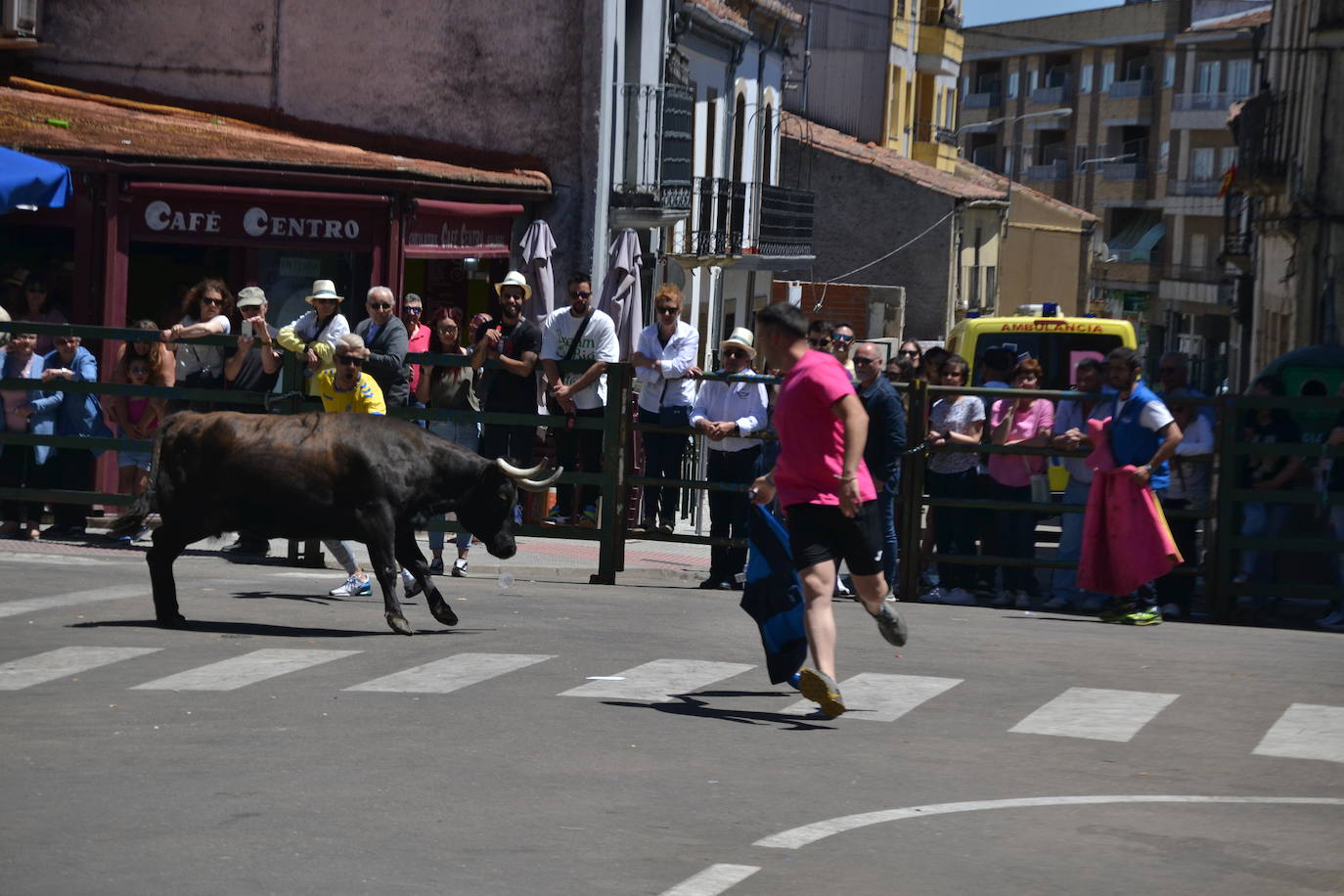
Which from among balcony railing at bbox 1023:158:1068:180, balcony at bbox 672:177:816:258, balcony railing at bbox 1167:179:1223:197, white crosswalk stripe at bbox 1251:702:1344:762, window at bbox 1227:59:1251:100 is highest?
window at bbox 1227:59:1251:100

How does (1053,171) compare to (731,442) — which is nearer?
(731,442)

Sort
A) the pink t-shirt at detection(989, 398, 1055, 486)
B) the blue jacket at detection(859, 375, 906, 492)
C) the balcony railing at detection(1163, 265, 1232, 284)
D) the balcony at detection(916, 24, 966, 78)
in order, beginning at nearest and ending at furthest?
the blue jacket at detection(859, 375, 906, 492) < the pink t-shirt at detection(989, 398, 1055, 486) < the balcony at detection(916, 24, 966, 78) < the balcony railing at detection(1163, 265, 1232, 284)

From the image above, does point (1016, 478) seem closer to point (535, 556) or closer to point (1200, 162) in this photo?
point (535, 556)

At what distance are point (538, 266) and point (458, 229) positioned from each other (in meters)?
0.91

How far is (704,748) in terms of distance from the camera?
9.05 metres

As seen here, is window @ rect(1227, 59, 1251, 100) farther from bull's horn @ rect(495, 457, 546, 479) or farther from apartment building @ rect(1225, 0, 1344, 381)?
bull's horn @ rect(495, 457, 546, 479)

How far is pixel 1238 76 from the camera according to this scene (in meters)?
81.5

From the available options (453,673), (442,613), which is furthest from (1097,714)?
(442,613)

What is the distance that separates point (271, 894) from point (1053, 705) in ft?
16.2

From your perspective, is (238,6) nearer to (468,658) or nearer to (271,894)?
(468,658)

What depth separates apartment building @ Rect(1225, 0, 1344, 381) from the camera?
3161 centimetres

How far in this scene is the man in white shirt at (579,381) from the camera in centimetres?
1595

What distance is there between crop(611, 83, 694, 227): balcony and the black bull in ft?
42.8

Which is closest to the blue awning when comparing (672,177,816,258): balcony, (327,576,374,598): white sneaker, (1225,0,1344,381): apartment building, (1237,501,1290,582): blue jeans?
(327,576,374,598): white sneaker
